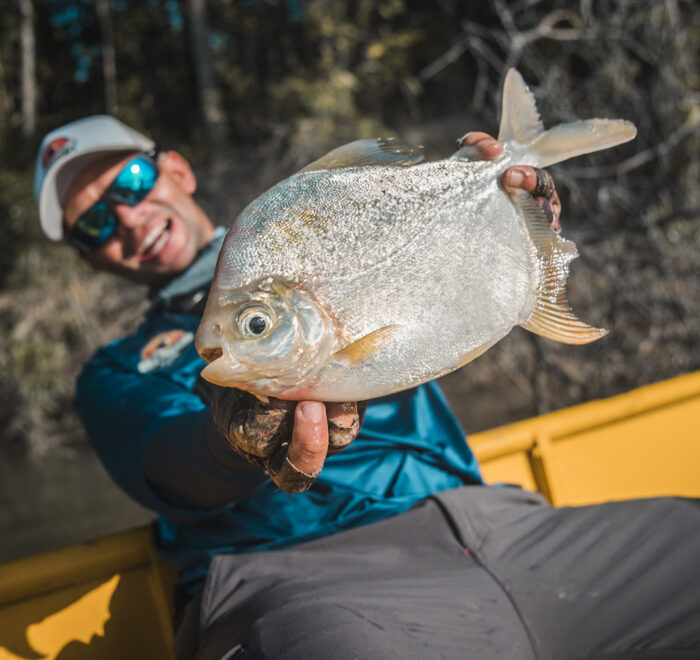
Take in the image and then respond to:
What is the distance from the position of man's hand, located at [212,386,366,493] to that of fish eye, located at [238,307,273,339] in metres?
0.15

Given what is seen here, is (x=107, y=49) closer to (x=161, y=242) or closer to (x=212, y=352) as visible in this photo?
(x=161, y=242)

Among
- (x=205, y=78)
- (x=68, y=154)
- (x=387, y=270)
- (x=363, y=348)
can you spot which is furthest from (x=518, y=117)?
(x=205, y=78)

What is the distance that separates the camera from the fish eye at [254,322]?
117 centimetres

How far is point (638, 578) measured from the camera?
1.94 meters

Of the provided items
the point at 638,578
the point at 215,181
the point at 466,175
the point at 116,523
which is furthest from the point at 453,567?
the point at 215,181

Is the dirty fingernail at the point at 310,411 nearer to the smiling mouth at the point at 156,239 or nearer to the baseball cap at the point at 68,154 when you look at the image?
the smiling mouth at the point at 156,239

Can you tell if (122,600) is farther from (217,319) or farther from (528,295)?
(528,295)

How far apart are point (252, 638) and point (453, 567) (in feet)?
2.08

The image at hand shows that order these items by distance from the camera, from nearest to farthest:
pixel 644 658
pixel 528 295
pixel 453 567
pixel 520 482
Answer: pixel 528 295, pixel 644 658, pixel 453 567, pixel 520 482

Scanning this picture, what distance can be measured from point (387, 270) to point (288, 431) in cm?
37

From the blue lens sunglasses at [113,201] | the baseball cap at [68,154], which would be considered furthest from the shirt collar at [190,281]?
the baseball cap at [68,154]

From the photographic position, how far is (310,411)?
4.08ft

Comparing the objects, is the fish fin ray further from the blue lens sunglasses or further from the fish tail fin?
the blue lens sunglasses

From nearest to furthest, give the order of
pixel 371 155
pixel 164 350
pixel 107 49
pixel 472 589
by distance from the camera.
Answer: pixel 371 155, pixel 472 589, pixel 164 350, pixel 107 49
